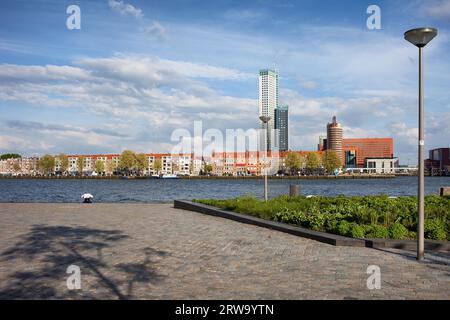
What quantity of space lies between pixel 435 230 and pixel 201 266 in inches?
265

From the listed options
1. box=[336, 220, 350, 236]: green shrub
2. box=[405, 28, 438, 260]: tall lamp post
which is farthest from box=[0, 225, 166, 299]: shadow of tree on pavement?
box=[405, 28, 438, 260]: tall lamp post

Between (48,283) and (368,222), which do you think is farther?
(368,222)

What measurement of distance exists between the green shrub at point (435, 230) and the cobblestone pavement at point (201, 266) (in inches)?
55.3

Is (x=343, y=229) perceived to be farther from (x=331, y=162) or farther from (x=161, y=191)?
(x=331, y=162)

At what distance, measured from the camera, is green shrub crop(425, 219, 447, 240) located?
1124 centimetres

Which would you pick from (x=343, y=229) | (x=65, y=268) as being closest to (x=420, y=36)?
(x=343, y=229)

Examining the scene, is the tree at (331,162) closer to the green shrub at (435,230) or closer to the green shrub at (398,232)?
the green shrub at (435,230)

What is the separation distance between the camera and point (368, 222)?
13328 mm

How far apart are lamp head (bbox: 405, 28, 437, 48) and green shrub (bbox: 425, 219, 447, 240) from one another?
5076 millimetres

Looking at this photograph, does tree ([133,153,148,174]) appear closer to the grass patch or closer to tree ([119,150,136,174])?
tree ([119,150,136,174])

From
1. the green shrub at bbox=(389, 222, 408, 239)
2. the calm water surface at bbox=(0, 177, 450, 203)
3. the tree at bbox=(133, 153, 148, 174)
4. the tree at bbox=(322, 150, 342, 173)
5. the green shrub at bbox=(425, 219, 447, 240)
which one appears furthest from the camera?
the tree at bbox=(133, 153, 148, 174)
